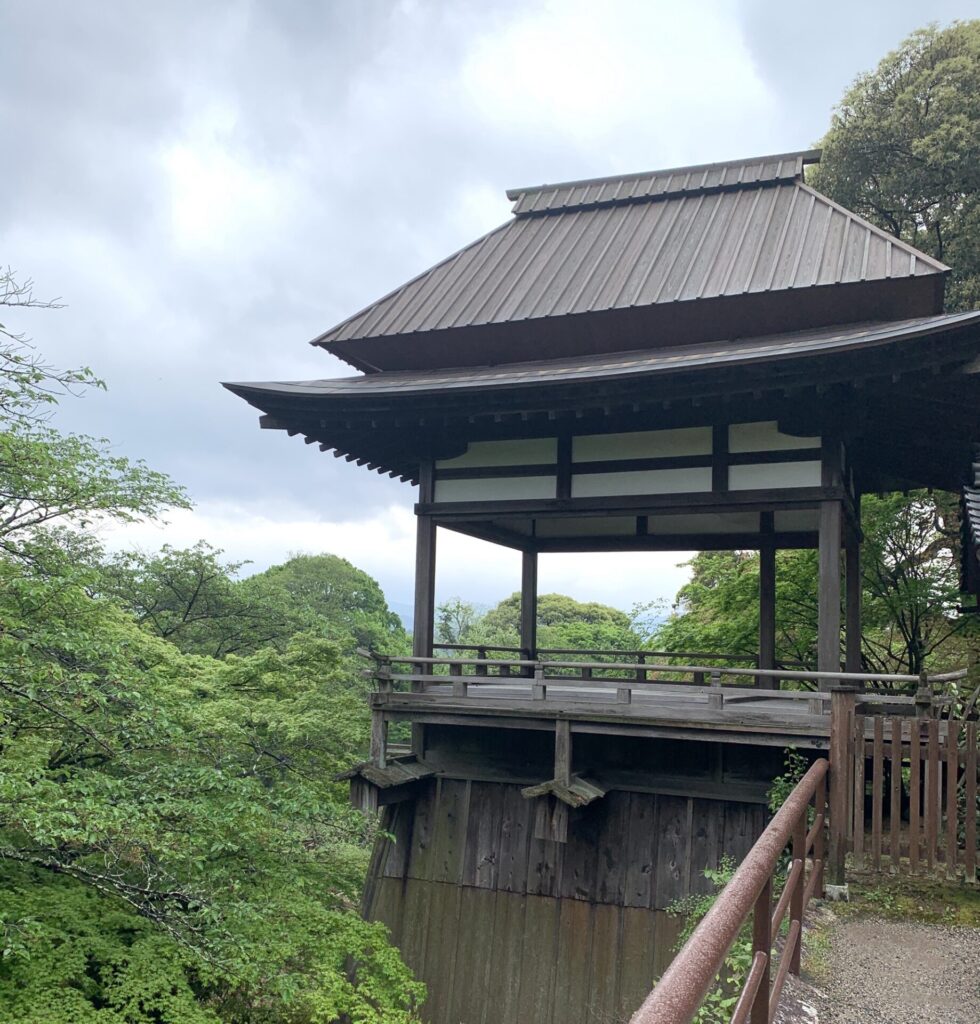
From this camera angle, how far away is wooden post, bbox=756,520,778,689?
1011 centimetres

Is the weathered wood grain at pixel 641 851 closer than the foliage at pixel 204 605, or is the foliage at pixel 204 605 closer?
the weathered wood grain at pixel 641 851

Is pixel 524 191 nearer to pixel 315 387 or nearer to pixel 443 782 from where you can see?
pixel 315 387

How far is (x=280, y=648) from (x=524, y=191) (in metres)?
8.92

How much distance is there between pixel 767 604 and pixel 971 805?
5.77 metres

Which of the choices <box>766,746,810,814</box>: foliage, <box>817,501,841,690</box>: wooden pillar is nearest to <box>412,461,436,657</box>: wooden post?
<box>766,746,810,814</box>: foliage

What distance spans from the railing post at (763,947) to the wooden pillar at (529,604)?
950cm

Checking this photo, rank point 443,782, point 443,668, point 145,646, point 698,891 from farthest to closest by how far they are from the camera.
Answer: point 443,668, point 443,782, point 145,646, point 698,891

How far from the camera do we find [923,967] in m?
3.81

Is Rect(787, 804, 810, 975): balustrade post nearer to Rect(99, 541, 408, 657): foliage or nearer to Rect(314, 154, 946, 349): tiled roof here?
Rect(314, 154, 946, 349): tiled roof

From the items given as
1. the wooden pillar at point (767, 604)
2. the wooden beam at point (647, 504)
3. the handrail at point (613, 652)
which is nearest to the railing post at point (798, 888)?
the wooden beam at point (647, 504)

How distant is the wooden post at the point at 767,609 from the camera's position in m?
10.1

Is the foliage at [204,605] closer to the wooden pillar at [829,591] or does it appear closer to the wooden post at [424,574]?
the wooden post at [424,574]

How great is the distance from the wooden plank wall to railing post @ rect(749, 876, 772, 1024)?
19.0 ft

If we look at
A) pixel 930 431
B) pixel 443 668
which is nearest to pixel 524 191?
pixel 930 431
